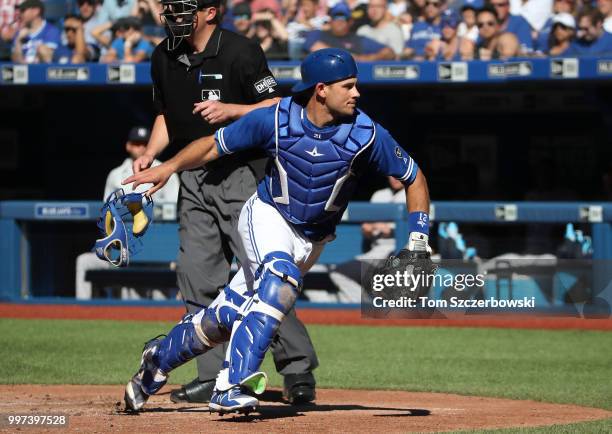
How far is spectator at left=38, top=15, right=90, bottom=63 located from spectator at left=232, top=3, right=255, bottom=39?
1587mm

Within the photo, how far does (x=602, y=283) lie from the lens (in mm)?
9430

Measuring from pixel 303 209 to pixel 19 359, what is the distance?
341 centimetres

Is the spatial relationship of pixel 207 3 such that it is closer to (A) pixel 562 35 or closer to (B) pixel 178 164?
(B) pixel 178 164

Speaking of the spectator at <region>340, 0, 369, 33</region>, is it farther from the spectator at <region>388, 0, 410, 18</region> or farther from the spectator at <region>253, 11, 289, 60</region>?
the spectator at <region>253, 11, 289, 60</region>

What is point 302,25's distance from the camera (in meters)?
11.6

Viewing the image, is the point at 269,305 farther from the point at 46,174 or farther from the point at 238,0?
the point at 46,174

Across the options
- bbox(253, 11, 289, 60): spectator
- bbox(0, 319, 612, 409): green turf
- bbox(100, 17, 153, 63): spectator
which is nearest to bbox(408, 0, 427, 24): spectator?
bbox(253, 11, 289, 60): spectator

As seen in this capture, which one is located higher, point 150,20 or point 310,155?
point 150,20

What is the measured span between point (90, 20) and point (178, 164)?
764 centimetres

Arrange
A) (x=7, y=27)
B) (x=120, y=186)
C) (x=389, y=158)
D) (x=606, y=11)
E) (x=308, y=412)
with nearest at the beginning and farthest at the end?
(x=389, y=158) → (x=308, y=412) → (x=120, y=186) → (x=606, y=11) → (x=7, y=27)

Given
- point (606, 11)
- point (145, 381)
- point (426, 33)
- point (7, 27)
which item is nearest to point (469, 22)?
point (426, 33)

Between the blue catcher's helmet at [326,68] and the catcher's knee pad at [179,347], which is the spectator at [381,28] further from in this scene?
the catcher's knee pad at [179,347]

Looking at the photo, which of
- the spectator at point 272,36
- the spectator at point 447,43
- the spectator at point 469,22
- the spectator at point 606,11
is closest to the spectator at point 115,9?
the spectator at point 272,36

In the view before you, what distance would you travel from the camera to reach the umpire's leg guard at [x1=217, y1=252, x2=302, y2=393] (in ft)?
15.7
